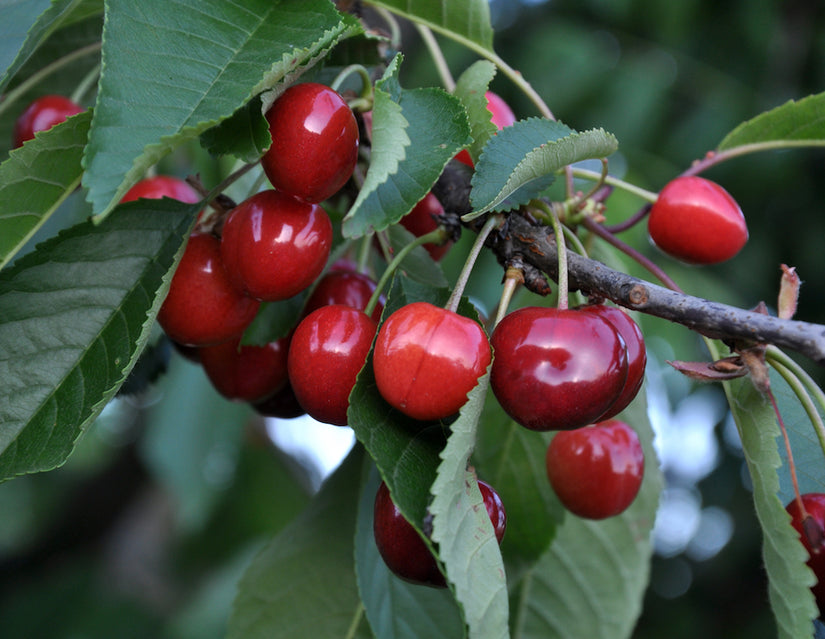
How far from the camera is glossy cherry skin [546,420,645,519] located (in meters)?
1.06

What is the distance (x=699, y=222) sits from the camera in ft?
3.27

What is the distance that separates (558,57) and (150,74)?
223 cm

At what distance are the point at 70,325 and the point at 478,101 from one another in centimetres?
52

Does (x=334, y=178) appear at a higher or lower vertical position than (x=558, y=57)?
higher

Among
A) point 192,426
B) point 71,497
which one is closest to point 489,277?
point 192,426

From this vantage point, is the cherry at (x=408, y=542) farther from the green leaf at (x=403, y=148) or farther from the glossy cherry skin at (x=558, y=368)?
the green leaf at (x=403, y=148)

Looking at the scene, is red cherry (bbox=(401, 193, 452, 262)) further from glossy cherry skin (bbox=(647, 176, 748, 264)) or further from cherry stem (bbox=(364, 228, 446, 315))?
glossy cherry skin (bbox=(647, 176, 748, 264))

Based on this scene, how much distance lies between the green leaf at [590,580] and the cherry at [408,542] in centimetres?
69

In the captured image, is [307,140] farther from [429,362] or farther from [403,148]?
[429,362]

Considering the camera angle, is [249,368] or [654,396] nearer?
[249,368]

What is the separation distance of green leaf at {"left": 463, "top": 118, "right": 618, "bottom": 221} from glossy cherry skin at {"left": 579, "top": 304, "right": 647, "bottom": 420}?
0.50 feet

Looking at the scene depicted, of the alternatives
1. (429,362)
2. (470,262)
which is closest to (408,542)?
(429,362)

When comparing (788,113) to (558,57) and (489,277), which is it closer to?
(489,277)

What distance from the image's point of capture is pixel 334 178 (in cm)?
78
